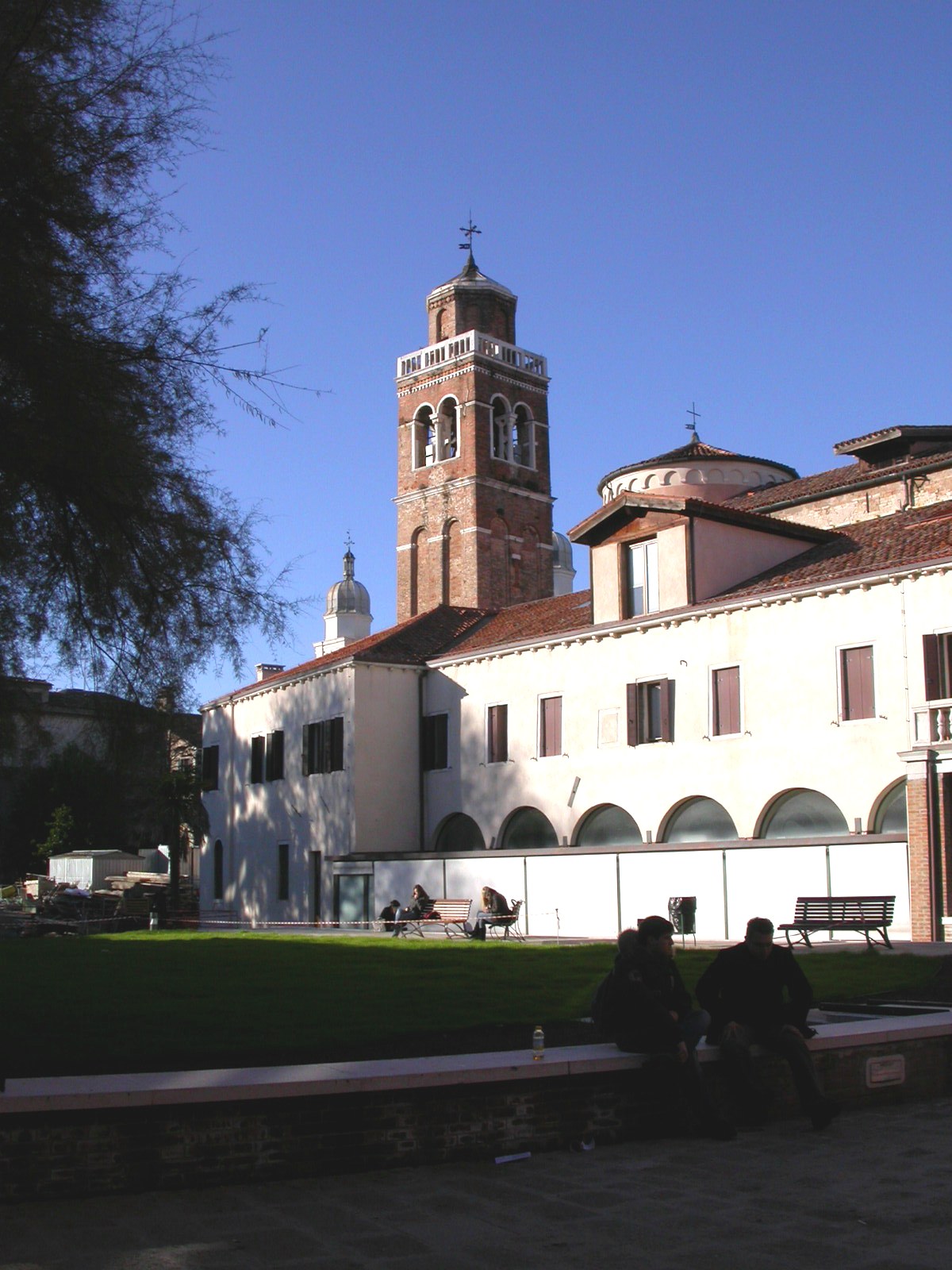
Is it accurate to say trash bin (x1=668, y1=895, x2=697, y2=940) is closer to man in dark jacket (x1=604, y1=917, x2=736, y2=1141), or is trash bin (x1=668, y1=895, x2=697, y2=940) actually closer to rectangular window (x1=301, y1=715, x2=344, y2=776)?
rectangular window (x1=301, y1=715, x2=344, y2=776)

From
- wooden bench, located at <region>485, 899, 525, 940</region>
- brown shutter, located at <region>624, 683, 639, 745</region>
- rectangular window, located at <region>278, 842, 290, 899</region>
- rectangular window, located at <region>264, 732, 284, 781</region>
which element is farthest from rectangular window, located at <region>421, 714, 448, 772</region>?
brown shutter, located at <region>624, 683, 639, 745</region>

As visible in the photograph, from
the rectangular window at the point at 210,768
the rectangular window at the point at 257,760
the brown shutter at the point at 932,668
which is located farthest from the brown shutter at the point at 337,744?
the brown shutter at the point at 932,668

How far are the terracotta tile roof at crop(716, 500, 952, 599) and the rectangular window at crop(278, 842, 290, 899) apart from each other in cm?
1620

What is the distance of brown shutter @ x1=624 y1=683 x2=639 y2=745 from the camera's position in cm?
2975

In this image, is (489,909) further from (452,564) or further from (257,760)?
(452,564)

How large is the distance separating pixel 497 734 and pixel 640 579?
19.5 ft

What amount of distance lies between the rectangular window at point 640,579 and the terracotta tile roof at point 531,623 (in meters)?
1.30

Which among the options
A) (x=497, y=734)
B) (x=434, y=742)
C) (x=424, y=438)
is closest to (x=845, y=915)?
(x=497, y=734)

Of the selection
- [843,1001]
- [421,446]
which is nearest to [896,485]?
[843,1001]

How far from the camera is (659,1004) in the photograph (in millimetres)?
7980

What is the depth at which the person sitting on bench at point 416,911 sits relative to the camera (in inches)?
1128

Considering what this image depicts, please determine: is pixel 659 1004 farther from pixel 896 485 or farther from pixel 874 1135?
pixel 896 485

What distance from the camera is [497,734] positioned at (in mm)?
33812

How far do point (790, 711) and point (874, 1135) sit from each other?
19.4 metres
